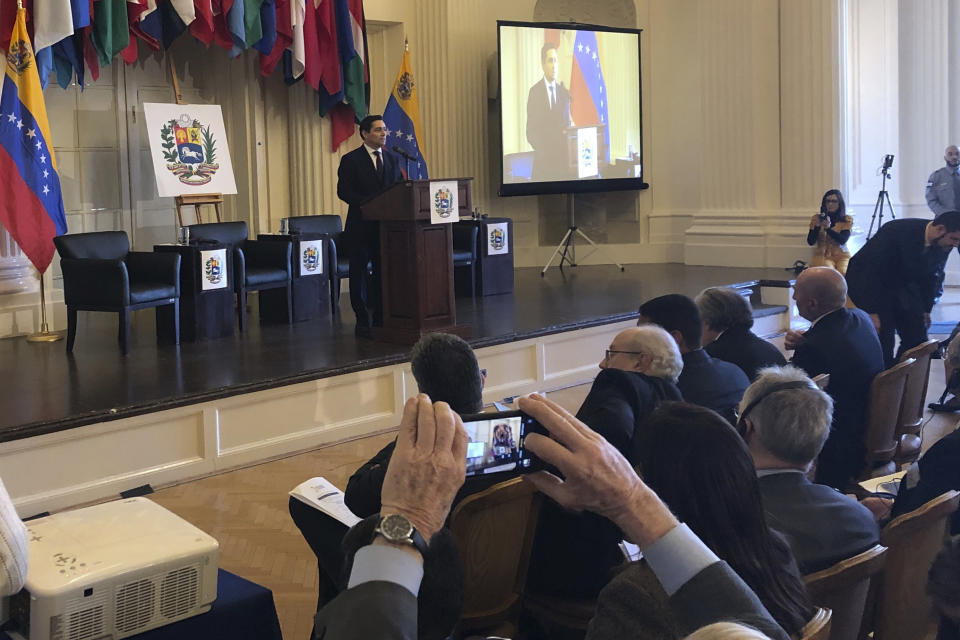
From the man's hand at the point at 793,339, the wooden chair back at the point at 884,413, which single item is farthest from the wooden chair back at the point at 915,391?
the man's hand at the point at 793,339

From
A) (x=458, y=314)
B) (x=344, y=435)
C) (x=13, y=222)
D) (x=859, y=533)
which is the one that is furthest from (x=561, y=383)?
(x=859, y=533)

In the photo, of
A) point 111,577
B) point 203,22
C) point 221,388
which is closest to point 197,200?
point 203,22

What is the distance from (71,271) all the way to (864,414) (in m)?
4.64

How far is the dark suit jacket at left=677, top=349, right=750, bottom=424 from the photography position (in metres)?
3.47

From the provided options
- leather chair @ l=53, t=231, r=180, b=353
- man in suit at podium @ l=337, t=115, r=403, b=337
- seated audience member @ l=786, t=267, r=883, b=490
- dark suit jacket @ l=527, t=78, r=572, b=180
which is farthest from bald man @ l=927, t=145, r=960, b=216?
leather chair @ l=53, t=231, r=180, b=353

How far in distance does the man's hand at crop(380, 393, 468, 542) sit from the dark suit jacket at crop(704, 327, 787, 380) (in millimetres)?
2863

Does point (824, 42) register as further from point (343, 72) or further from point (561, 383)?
point (561, 383)

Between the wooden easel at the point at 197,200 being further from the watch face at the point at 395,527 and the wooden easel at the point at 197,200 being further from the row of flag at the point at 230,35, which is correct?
the watch face at the point at 395,527

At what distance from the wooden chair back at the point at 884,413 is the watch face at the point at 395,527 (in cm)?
301

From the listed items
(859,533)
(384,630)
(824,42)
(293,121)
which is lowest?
(859,533)

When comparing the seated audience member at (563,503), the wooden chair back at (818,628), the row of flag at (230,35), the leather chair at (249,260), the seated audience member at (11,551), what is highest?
the row of flag at (230,35)

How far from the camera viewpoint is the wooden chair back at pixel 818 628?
148cm

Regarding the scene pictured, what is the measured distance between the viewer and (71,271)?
6.33 m

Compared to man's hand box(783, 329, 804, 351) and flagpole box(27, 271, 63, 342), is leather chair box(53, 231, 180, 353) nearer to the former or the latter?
flagpole box(27, 271, 63, 342)
